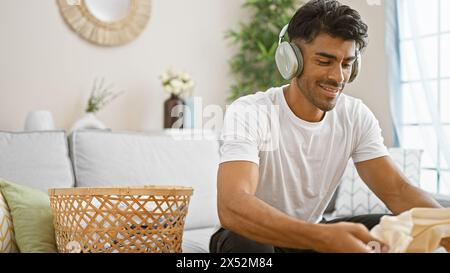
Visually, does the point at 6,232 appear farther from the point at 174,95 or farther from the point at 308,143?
the point at 174,95

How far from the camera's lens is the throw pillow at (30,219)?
139 cm

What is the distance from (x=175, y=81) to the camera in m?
2.76

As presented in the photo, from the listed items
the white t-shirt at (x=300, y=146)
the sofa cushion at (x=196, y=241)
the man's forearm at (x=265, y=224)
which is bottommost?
the sofa cushion at (x=196, y=241)

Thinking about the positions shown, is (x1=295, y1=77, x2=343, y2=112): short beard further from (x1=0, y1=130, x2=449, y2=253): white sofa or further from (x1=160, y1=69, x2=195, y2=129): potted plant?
(x1=160, y1=69, x2=195, y2=129): potted plant

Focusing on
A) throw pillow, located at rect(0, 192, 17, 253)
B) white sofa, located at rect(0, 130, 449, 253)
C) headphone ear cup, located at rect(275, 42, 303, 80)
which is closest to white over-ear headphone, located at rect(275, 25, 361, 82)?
headphone ear cup, located at rect(275, 42, 303, 80)

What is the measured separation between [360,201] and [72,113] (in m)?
1.44

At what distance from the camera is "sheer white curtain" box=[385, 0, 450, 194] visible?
2.39m

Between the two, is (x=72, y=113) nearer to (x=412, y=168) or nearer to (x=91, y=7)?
(x=91, y=7)

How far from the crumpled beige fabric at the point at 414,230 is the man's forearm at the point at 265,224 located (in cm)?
12

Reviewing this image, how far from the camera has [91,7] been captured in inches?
107

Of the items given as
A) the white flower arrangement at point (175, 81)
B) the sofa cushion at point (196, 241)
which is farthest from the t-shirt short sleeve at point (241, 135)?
the white flower arrangement at point (175, 81)

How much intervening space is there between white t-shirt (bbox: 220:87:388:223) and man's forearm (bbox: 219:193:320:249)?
243 millimetres

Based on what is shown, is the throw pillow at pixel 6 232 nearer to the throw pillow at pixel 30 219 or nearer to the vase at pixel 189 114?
the throw pillow at pixel 30 219

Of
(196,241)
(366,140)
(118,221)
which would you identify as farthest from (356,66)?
(196,241)
